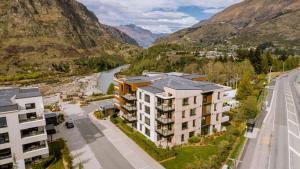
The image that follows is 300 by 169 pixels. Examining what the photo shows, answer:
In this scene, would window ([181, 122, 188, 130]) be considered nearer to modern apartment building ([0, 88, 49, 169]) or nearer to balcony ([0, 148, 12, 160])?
modern apartment building ([0, 88, 49, 169])

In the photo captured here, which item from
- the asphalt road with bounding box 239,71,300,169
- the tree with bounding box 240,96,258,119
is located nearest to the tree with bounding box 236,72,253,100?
the asphalt road with bounding box 239,71,300,169

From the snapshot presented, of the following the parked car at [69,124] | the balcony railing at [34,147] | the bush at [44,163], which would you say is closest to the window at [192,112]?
the bush at [44,163]

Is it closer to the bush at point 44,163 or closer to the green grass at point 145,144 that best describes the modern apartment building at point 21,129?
the bush at point 44,163

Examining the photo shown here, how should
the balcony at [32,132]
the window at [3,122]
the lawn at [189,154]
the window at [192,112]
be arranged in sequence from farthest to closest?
the window at [192,112], the lawn at [189,154], the balcony at [32,132], the window at [3,122]

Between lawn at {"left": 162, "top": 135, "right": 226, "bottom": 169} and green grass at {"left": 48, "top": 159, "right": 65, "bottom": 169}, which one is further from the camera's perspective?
lawn at {"left": 162, "top": 135, "right": 226, "bottom": 169}

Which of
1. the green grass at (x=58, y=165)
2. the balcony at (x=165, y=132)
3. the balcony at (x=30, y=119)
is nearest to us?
the balcony at (x=30, y=119)

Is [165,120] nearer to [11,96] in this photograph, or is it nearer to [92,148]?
[92,148]
